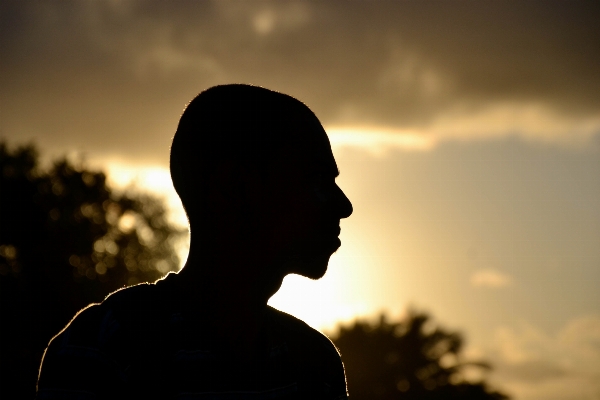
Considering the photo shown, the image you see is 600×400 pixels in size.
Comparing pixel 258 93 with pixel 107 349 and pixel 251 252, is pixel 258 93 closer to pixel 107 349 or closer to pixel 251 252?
pixel 251 252

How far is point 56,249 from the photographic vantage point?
4684 centimetres

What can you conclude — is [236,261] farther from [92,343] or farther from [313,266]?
[92,343]

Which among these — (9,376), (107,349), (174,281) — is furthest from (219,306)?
(9,376)

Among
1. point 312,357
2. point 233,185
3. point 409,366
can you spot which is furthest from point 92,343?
point 409,366

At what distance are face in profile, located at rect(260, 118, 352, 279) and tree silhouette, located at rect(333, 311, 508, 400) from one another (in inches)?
1196

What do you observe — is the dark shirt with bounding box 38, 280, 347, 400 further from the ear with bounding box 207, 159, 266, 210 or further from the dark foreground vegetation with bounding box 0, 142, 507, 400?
the dark foreground vegetation with bounding box 0, 142, 507, 400

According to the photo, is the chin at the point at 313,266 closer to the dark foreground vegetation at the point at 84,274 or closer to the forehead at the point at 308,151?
the forehead at the point at 308,151

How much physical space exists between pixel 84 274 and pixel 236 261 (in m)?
45.8

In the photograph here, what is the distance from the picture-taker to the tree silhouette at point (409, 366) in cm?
3366

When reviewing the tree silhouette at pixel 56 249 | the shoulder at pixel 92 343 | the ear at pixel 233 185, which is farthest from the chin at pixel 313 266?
the tree silhouette at pixel 56 249

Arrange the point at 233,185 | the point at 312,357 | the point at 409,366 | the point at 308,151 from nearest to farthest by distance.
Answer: the point at 233,185 → the point at 308,151 → the point at 312,357 → the point at 409,366

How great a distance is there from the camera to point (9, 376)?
39312 millimetres

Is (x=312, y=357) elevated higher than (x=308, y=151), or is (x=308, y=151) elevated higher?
(x=308, y=151)

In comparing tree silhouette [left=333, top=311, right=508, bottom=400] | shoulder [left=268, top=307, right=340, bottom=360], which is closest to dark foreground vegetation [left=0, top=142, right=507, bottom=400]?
tree silhouette [left=333, top=311, right=508, bottom=400]
